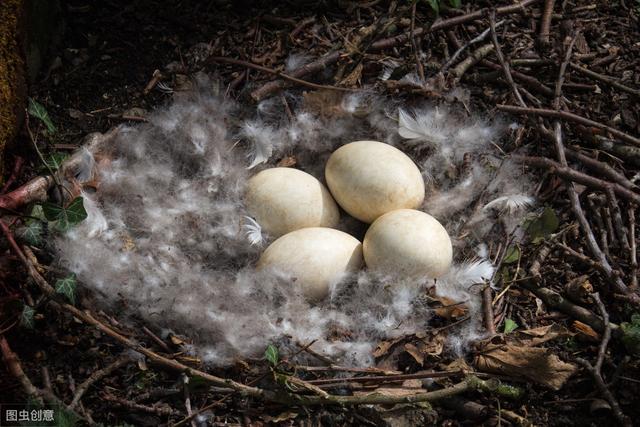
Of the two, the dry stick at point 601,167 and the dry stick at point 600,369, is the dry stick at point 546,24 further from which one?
the dry stick at point 600,369

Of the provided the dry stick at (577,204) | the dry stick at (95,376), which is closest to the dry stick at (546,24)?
the dry stick at (577,204)

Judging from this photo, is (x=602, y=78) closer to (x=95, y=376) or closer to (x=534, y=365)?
(x=534, y=365)

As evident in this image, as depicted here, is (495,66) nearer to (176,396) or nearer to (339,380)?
(339,380)

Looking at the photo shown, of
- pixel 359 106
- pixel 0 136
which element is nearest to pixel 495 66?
pixel 359 106

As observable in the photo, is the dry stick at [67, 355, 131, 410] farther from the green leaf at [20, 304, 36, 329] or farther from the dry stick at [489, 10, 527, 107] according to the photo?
the dry stick at [489, 10, 527, 107]

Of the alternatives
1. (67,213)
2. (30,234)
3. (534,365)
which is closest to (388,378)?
(534,365)

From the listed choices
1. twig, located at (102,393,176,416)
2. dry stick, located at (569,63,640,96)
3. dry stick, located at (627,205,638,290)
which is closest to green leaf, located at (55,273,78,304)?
twig, located at (102,393,176,416)
